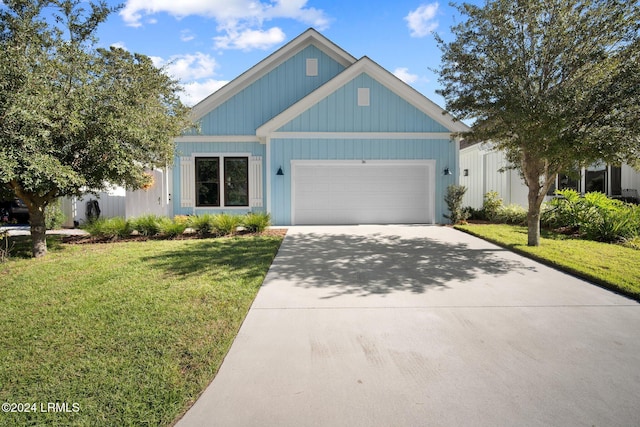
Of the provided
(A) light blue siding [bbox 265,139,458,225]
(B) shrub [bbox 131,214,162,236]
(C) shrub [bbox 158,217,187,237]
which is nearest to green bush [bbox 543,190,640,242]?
(A) light blue siding [bbox 265,139,458,225]

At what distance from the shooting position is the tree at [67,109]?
618 cm

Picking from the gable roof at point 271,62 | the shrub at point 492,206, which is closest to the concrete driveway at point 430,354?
the shrub at point 492,206

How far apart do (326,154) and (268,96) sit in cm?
350

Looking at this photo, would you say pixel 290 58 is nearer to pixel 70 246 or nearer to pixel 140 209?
pixel 140 209

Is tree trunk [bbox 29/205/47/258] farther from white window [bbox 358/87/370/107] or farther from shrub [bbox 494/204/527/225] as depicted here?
shrub [bbox 494/204/527/225]

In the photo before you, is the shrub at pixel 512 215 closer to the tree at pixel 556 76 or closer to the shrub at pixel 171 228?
the tree at pixel 556 76

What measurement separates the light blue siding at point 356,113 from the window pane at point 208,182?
2.98 meters

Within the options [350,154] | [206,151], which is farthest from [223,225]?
[350,154]

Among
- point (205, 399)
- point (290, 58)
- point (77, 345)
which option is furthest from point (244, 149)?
point (205, 399)

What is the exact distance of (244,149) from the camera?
44.8 ft

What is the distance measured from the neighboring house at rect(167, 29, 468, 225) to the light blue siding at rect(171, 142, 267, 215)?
4 cm

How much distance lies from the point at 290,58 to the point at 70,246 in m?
10.1

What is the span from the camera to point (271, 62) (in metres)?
14.1

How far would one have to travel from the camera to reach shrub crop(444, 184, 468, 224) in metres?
12.7
